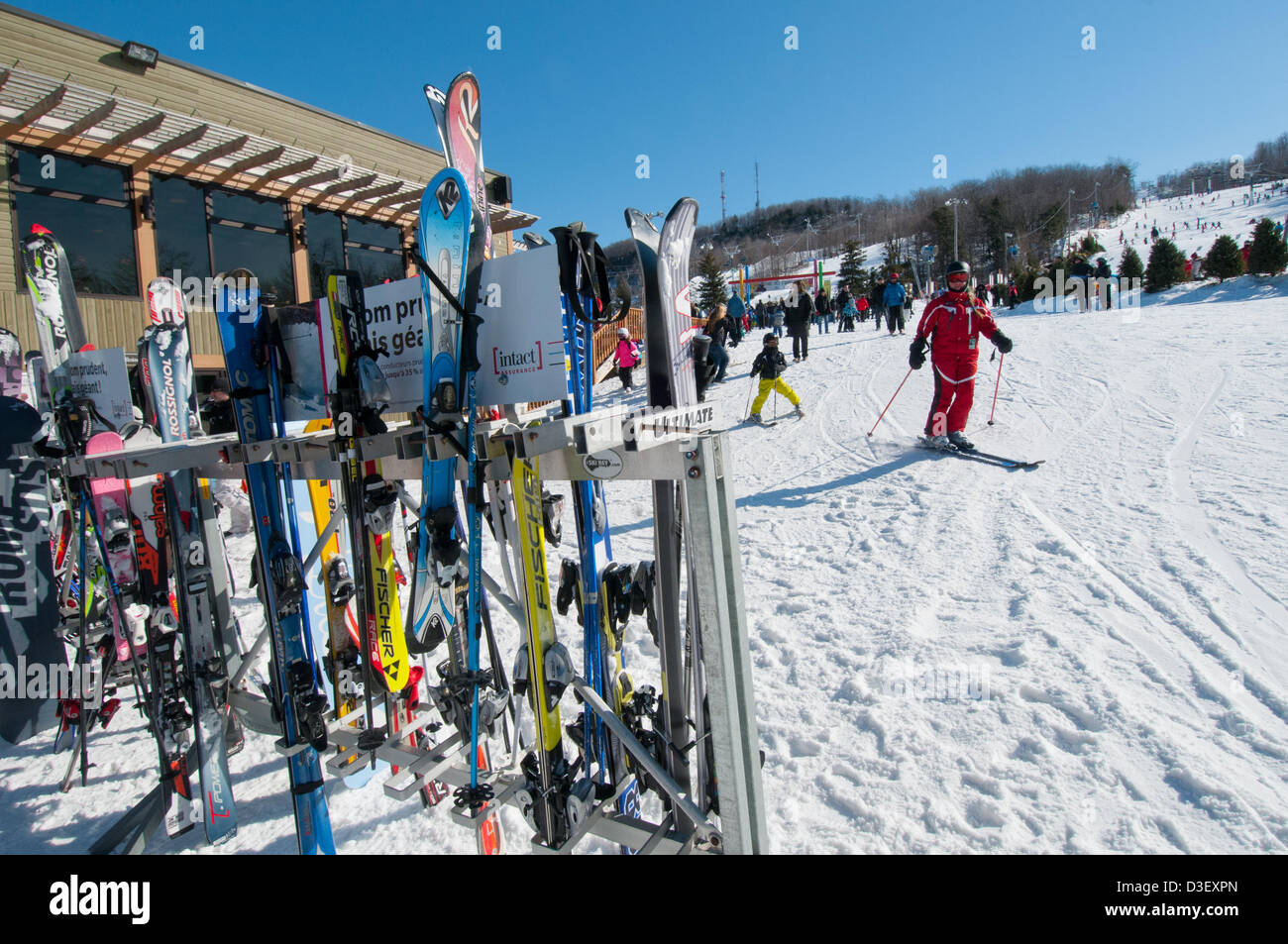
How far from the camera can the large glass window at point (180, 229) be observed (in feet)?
40.2

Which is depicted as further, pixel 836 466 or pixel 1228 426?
pixel 836 466

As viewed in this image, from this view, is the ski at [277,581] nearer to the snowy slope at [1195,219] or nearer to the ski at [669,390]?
the ski at [669,390]

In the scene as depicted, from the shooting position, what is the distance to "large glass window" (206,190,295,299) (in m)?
13.1

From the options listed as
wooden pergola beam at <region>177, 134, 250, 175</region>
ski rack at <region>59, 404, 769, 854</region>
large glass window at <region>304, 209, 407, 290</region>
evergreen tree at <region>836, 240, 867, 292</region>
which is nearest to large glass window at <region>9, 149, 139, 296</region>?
wooden pergola beam at <region>177, 134, 250, 175</region>

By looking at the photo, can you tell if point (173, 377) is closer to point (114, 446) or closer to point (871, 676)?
point (114, 446)

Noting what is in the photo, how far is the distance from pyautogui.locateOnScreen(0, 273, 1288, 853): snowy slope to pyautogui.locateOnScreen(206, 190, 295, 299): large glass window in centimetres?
935

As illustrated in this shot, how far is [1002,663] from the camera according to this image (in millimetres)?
3320

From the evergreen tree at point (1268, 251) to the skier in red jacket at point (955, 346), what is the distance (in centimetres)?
1852

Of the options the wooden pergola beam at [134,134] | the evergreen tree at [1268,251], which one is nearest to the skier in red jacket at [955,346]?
the wooden pergola beam at [134,134]

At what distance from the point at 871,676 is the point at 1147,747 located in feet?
3.84

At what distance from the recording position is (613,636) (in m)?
2.20

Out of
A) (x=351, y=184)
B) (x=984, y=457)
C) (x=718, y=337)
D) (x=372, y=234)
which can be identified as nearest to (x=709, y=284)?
(x=372, y=234)
